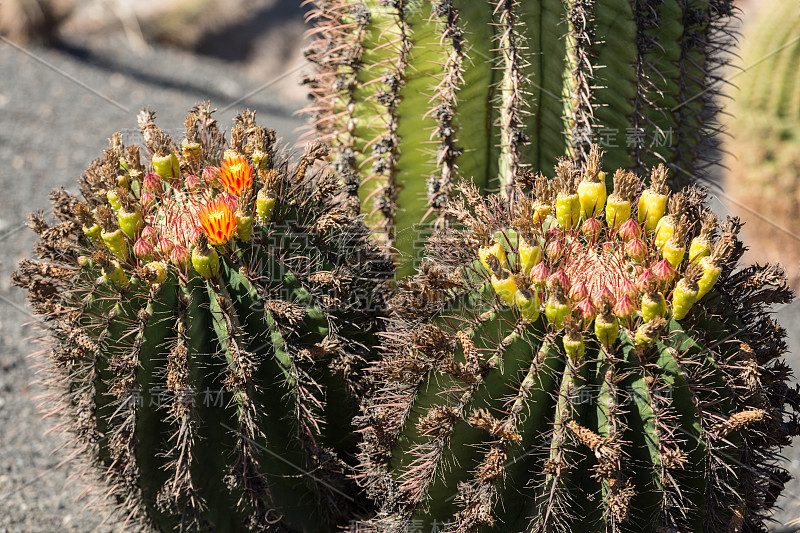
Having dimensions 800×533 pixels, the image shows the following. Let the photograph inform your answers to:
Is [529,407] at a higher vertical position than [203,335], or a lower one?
lower

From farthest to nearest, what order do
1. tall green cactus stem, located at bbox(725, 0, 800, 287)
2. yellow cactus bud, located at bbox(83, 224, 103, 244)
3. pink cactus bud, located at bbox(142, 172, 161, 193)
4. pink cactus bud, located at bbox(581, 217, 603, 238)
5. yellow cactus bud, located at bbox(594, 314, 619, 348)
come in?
tall green cactus stem, located at bbox(725, 0, 800, 287), pink cactus bud, located at bbox(142, 172, 161, 193), yellow cactus bud, located at bbox(83, 224, 103, 244), pink cactus bud, located at bbox(581, 217, 603, 238), yellow cactus bud, located at bbox(594, 314, 619, 348)

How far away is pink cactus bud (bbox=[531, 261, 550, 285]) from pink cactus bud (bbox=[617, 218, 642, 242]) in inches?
7.7

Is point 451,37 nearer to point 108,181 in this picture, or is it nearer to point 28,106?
point 108,181

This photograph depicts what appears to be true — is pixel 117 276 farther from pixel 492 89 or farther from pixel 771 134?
pixel 771 134

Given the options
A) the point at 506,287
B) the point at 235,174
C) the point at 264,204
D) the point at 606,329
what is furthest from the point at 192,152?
the point at 606,329

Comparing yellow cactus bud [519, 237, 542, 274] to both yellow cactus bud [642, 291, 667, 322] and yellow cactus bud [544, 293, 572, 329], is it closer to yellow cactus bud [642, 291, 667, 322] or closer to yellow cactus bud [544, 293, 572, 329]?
yellow cactus bud [544, 293, 572, 329]

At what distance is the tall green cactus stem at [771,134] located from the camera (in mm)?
4137

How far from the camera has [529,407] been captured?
1466mm

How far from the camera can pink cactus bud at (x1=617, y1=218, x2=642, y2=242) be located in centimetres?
158

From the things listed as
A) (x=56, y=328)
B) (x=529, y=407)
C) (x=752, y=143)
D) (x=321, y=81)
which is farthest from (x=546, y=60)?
(x=752, y=143)

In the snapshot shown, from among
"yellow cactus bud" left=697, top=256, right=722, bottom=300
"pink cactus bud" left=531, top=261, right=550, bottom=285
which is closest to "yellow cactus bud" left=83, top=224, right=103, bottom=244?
"pink cactus bud" left=531, top=261, right=550, bottom=285

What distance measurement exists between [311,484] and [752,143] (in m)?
3.53

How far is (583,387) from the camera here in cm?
145

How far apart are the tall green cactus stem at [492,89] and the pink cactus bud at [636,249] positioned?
700 millimetres
